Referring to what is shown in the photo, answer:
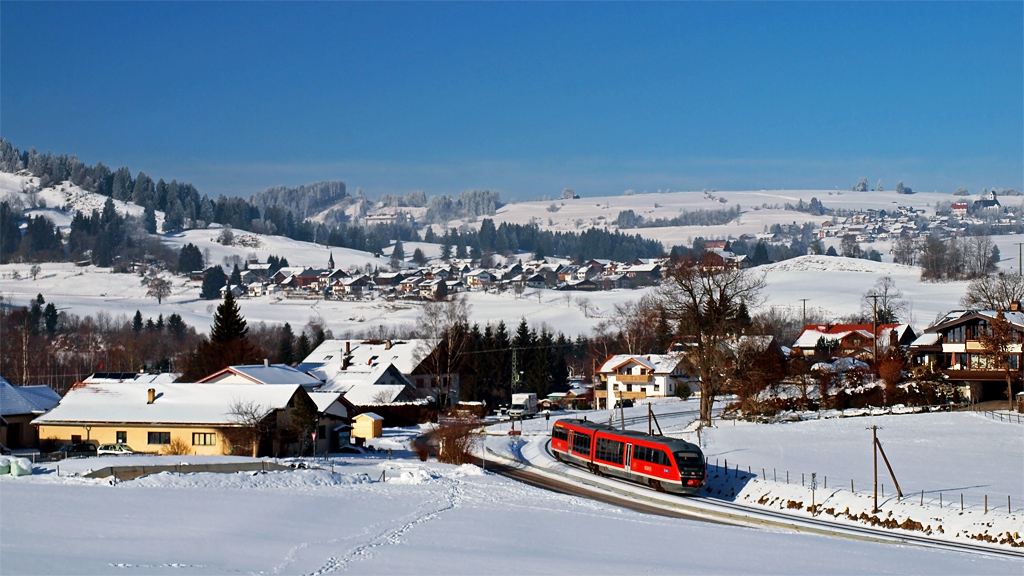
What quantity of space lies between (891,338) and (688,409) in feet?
65.0

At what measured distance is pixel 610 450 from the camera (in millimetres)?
39438

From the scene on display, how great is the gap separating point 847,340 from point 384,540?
69.8m

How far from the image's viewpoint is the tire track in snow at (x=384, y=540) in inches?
735

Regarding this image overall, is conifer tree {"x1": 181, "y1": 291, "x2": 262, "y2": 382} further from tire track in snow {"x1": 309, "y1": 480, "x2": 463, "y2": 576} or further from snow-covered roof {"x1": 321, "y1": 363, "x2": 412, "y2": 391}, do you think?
tire track in snow {"x1": 309, "y1": 480, "x2": 463, "y2": 576}

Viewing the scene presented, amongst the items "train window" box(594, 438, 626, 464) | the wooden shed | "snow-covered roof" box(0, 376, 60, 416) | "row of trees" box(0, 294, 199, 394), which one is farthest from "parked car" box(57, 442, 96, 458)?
"row of trees" box(0, 294, 199, 394)

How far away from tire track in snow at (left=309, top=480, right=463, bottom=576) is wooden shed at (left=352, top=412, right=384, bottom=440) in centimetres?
2145

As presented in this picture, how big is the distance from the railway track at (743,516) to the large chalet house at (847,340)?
3583 cm

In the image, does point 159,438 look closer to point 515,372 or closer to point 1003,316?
point 515,372

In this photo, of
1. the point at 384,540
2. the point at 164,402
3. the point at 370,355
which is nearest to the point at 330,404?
the point at 164,402

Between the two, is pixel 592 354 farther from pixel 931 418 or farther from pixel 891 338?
pixel 931 418

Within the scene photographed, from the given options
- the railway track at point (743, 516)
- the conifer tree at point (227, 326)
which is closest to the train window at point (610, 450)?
the railway track at point (743, 516)

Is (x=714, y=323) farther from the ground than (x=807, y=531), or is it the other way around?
(x=714, y=323)

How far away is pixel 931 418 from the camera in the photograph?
49906mm

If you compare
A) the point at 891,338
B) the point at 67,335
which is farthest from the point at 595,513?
the point at 67,335
